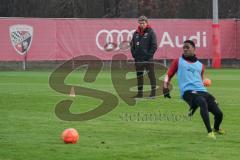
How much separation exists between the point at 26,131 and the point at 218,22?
27273mm

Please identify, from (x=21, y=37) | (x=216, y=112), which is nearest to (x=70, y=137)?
(x=216, y=112)

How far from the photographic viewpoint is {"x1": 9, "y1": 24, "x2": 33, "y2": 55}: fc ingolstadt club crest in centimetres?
3406

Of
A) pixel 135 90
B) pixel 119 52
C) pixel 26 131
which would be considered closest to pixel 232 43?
pixel 119 52

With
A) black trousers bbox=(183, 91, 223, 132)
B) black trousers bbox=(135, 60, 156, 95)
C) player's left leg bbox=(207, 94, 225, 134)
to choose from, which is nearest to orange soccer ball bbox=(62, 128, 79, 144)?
black trousers bbox=(183, 91, 223, 132)

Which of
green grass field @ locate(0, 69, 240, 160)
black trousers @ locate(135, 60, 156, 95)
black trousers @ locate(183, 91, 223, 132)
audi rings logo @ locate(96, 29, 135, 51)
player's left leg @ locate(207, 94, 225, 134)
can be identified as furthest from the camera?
audi rings logo @ locate(96, 29, 135, 51)

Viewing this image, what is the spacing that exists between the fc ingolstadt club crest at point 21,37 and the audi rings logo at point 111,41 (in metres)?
3.63

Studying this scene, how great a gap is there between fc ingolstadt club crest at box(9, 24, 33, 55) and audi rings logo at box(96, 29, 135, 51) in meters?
3.63

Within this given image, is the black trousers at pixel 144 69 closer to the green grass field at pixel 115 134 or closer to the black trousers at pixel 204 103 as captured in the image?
the green grass field at pixel 115 134

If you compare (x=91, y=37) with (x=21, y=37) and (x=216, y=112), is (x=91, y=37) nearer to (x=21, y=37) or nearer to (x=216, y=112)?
(x=21, y=37)

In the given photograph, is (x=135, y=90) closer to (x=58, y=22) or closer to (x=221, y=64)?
(x=58, y=22)

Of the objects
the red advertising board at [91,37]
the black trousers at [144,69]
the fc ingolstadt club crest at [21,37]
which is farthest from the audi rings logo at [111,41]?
the black trousers at [144,69]

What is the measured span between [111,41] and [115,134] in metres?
24.8

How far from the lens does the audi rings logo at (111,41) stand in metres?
35.8

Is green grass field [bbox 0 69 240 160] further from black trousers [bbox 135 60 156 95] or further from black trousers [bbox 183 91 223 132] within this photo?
black trousers [bbox 135 60 156 95]
